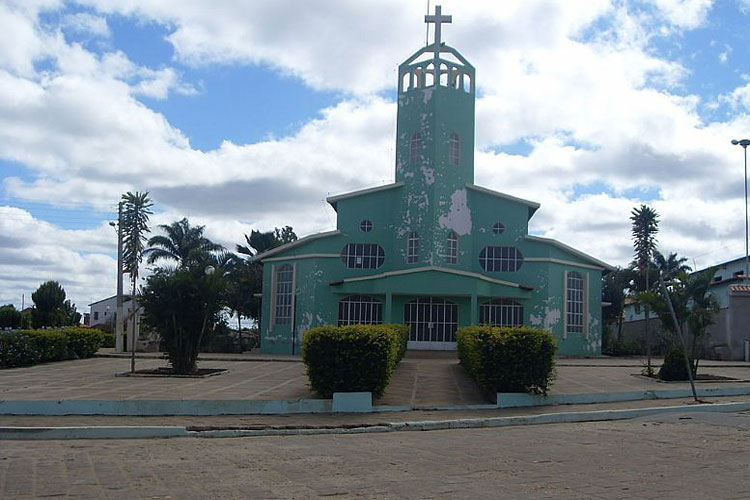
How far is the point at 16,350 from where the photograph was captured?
24875 mm

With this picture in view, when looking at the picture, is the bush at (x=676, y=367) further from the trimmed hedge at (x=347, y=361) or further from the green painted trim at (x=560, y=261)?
the green painted trim at (x=560, y=261)

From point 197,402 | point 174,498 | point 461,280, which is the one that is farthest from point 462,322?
point 174,498

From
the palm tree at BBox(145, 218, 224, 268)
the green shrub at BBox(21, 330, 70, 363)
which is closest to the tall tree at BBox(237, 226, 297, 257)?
the palm tree at BBox(145, 218, 224, 268)

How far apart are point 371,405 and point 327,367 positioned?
1227 millimetres

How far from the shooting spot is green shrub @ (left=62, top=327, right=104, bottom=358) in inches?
1135

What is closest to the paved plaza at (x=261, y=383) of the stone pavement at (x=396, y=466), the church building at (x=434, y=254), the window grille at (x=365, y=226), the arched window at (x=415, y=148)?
the stone pavement at (x=396, y=466)

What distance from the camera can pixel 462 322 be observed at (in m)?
35.0

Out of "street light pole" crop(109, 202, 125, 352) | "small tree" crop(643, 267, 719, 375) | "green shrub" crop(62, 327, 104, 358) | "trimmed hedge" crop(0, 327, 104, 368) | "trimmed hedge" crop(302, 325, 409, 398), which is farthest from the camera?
"street light pole" crop(109, 202, 125, 352)

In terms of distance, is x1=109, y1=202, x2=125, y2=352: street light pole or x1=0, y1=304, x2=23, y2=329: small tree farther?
x1=0, y1=304, x2=23, y2=329: small tree

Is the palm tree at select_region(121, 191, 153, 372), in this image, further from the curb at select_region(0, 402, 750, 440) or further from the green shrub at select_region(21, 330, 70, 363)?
the curb at select_region(0, 402, 750, 440)

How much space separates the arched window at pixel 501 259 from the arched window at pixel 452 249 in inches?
54.4

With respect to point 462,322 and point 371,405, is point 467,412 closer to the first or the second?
point 371,405

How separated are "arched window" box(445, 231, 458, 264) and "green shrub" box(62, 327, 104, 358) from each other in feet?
51.8

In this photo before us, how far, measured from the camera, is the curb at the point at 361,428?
12031 millimetres
